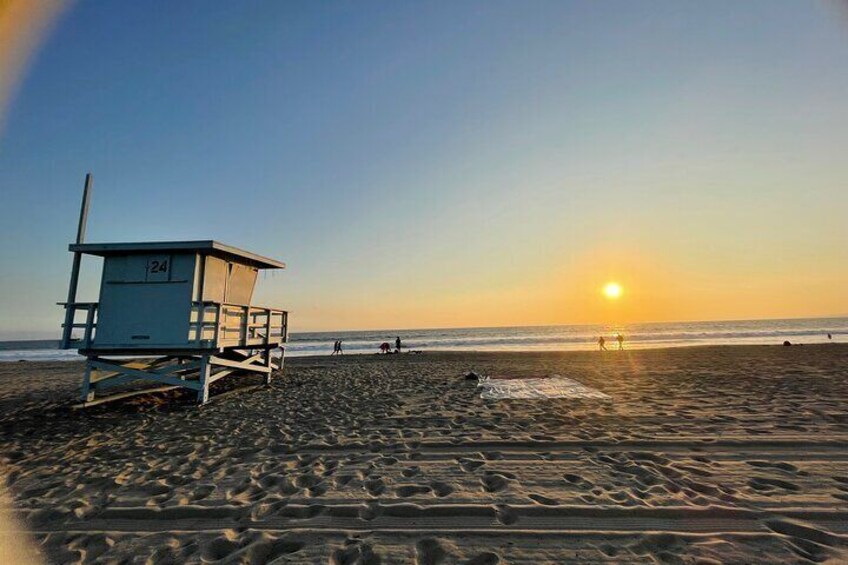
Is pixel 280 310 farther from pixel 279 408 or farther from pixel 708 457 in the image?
pixel 708 457

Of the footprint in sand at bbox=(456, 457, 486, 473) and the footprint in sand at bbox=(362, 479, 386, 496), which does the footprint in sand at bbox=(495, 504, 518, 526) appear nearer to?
the footprint in sand at bbox=(456, 457, 486, 473)

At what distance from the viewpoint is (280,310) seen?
1409 cm

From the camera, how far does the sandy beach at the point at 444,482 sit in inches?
128

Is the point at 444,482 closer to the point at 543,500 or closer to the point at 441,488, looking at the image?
the point at 441,488

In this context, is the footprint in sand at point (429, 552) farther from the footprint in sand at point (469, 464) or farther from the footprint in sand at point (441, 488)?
the footprint in sand at point (469, 464)

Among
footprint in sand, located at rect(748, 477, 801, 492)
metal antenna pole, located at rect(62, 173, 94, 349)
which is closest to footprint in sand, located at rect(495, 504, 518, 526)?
footprint in sand, located at rect(748, 477, 801, 492)

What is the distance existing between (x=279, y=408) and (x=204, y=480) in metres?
4.67

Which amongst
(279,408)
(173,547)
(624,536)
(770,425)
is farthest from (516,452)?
(279,408)

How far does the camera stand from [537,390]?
35.5ft

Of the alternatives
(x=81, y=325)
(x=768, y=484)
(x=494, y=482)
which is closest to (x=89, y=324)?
(x=81, y=325)

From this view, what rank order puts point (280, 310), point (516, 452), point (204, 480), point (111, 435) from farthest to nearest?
point (280, 310)
point (111, 435)
point (516, 452)
point (204, 480)

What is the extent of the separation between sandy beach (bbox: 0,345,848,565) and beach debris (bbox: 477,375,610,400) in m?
0.93

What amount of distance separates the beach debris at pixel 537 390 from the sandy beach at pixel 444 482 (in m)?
0.93

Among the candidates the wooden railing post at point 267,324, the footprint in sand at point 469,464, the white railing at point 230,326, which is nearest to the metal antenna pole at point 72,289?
the white railing at point 230,326
